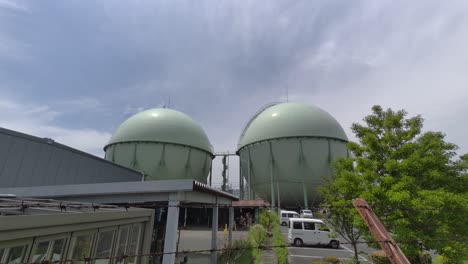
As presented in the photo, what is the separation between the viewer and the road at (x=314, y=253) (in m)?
12.3

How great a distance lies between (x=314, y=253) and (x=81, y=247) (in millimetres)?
12751

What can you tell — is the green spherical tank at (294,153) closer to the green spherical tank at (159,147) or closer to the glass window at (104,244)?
the green spherical tank at (159,147)

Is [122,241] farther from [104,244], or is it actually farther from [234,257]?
[234,257]

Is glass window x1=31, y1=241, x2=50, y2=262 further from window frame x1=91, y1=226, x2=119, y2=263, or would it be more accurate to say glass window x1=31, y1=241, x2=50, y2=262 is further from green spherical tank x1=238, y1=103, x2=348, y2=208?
green spherical tank x1=238, y1=103, x2=348, y2=208

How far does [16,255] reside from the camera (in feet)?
12.5

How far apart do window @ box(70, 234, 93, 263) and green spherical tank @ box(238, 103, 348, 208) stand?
22292mm

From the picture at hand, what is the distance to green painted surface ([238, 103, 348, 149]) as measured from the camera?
88.6ft

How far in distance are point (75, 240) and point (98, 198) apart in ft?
10.4

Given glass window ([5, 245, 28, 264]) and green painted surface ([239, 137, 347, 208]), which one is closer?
glass window ([5, 245, 28, 264])

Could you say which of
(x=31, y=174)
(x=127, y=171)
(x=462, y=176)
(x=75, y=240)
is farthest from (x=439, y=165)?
(x=127, y=171)

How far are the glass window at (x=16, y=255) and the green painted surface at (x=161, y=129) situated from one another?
76.5 feet

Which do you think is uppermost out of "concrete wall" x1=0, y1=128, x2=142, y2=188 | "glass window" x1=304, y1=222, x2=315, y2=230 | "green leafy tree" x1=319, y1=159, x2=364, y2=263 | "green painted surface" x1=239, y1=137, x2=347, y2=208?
"green painted surface" x1=239, y1=137, x2=347, y2=208

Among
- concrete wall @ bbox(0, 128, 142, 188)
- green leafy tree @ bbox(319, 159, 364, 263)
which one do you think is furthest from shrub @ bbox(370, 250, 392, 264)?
concrete wall @ bbox(0, 128, 142, 188)

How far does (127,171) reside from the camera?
18.8 m
